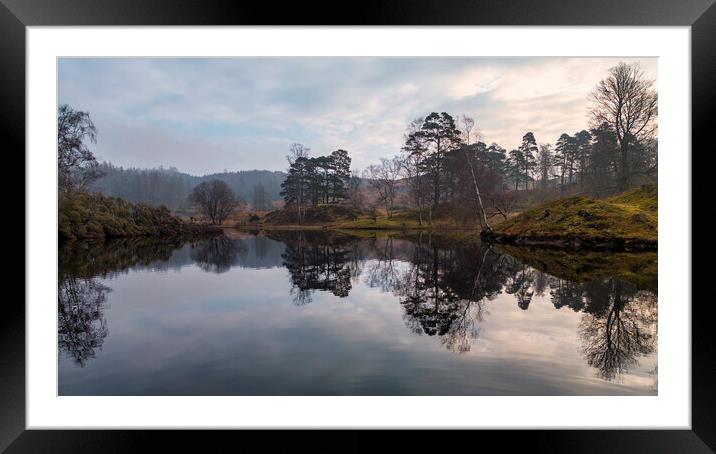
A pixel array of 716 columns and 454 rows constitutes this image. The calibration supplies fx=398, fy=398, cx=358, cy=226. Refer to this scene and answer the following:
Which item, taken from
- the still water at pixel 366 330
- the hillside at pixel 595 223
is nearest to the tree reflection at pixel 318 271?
the still water at pixel 366 330

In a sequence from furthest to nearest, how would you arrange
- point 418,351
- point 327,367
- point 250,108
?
point 250,108 < point 418,351 < point 327,367

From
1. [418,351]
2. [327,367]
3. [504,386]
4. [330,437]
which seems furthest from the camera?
[418,351]

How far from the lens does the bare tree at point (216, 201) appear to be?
108 feet

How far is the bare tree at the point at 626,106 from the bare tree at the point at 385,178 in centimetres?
1595

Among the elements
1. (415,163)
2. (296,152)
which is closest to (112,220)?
(296,152)

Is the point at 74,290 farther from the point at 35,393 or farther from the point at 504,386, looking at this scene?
the point at 504,386

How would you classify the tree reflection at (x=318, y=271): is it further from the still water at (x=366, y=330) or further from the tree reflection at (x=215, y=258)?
the tree reflection at (x=215, y=258)

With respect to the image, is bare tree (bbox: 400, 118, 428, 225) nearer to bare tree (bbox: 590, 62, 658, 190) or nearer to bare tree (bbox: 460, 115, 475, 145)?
bare tree (bbox: 460, 115, 475, 145)

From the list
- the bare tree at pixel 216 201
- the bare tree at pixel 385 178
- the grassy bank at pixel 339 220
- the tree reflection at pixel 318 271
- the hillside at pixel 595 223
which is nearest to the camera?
the tree reflection at pixel 318 271

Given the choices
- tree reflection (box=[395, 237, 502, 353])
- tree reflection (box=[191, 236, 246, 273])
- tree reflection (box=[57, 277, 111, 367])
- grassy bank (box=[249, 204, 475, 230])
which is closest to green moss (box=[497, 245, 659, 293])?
tree reflection (box=[395, 237, 502, 353])

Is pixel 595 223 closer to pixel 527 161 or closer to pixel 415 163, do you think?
pixel 527 161
